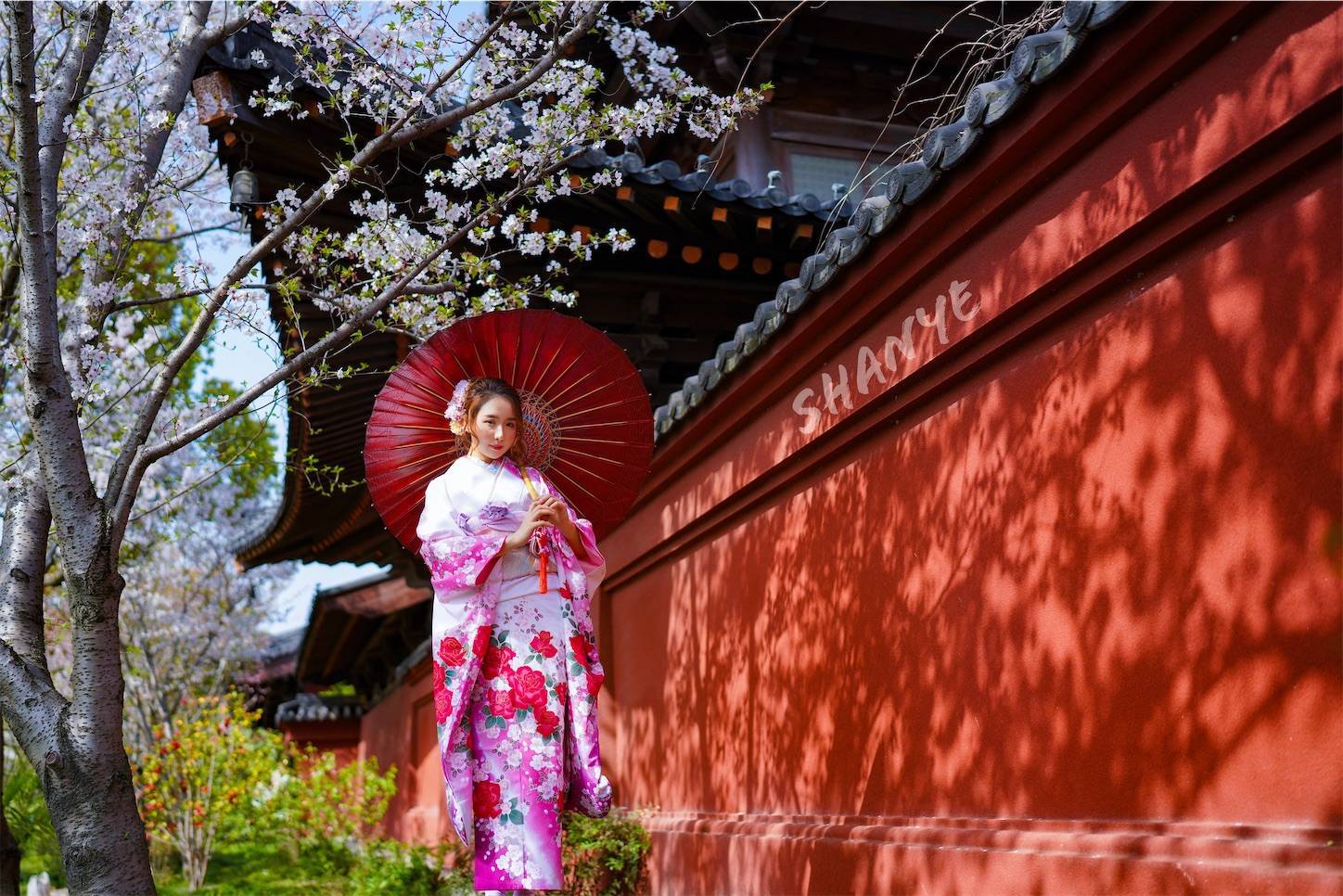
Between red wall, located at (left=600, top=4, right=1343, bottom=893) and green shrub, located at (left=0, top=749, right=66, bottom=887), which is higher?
red wall, located at (left=600, top=4, right=1343, bottom=893)

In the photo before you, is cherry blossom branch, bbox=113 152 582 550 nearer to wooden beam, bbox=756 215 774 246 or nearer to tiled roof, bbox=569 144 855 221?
tiled roof, bbox=569 144 855 221

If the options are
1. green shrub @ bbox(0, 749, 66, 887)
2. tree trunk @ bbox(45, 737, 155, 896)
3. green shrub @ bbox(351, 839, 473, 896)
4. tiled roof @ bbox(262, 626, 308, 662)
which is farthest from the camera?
tiled roof @ bbox(262, 626, 308, 662)

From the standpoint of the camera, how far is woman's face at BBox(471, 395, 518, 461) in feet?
13.3

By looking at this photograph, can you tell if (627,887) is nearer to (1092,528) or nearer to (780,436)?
(780,436)

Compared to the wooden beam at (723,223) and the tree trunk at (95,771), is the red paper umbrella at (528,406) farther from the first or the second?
the wooden beam at (723,223)

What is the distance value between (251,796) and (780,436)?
8.53 m

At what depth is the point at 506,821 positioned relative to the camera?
3812mm

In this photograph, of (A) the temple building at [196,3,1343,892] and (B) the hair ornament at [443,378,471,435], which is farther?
(B) the hair ornament at [443,378,471,435]

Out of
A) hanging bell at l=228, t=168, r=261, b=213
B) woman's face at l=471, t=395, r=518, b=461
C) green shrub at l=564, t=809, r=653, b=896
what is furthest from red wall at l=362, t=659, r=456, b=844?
woman's face at l=471, t=395, r=518, b=461

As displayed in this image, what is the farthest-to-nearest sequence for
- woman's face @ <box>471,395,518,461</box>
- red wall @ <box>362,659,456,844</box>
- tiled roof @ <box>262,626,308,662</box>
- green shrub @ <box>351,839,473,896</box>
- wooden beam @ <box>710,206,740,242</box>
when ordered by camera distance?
tiled roof @ <box>262,626,308,662</box>
red wall @ <box>362,659,456,844</box>
green shrub @ <box>351,839,473,896</box>
wooden beam @ <box>710,206,740,242</box>
woman's face @ <box>471,395,518,461</box>

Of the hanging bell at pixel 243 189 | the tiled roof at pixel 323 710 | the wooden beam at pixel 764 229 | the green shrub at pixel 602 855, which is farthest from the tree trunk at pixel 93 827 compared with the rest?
the tiled roof at pixel 323 710

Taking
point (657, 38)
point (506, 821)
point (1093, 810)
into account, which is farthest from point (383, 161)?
point (1093, 810)

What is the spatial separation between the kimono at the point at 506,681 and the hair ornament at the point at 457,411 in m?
0.14

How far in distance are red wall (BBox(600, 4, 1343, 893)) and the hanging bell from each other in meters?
2.83
